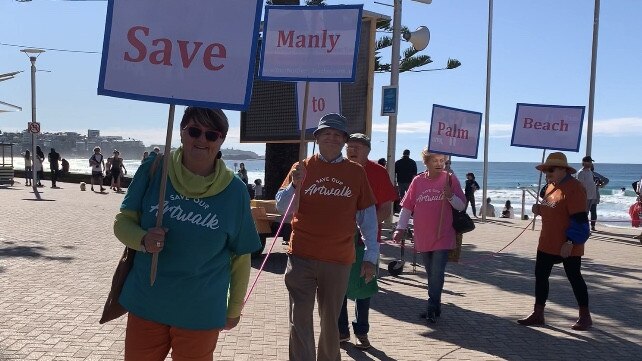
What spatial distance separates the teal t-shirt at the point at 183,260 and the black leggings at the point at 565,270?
456 centimetres

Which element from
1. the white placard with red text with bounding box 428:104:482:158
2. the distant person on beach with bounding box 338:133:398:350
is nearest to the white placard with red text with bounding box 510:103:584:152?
the white placard with red text with bounding box 428:104:482:158

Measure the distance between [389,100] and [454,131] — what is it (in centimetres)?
406

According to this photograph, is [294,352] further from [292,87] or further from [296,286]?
[292,87]

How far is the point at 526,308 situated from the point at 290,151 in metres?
6.62

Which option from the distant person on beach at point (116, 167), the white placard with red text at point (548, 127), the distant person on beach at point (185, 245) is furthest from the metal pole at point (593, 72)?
the distant person on beach at point (116, 167)

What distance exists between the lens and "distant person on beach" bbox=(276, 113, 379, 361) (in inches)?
182

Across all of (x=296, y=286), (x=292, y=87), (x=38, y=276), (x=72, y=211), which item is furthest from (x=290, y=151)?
(x=296, y=286)

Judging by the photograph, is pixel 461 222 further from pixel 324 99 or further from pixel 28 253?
pixel 28 253

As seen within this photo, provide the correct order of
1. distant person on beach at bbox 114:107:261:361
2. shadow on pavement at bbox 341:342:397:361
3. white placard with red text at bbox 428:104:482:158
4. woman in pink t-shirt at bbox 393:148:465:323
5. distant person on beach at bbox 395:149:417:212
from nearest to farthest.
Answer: distant person on beach at bbox 114:107:261:361
shadow on pavement at bbox 341:342:397:361
woman in pink t-shirt at bbox 393:148:465:323
white placard with red text at bbox 428:104:482:158
distant person on beach at bbox 395:149:417:212

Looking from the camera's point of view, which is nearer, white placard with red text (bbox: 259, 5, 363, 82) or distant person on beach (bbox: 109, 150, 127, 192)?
white placard with red text (bbox: 259, 5, 363, 82)

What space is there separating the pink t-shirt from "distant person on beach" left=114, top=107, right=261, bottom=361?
385cm

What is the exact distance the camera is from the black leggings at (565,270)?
22.4 feet

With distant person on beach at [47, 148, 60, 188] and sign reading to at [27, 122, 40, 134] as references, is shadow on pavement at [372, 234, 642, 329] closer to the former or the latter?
sign reading to at [27, 122, 40, 134]

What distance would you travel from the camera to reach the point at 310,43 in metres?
5.41
